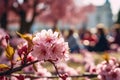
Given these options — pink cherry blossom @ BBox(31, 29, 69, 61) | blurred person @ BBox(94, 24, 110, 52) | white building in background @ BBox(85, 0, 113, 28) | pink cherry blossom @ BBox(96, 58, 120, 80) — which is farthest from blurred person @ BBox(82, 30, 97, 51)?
white building in background @ BBox(85, 0, 113, 28)

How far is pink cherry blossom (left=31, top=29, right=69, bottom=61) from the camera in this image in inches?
111

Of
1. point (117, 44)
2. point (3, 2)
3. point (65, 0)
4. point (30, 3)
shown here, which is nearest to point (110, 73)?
point (117, 44)

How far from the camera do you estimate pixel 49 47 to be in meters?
2.84

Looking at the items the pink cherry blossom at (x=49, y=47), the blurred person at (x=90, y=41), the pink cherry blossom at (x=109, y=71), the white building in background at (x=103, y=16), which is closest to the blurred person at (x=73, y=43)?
the blurred person at (x=90, y=41)

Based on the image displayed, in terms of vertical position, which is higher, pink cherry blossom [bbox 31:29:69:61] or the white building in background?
the white building in background

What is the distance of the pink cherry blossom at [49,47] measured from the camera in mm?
2832

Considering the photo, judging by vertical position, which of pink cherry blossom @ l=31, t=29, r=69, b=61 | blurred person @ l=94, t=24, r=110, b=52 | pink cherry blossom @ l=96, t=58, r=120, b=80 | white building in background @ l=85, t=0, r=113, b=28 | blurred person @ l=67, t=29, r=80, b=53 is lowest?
pink cherry blossom @ l=96, t=58, r=120, b=80

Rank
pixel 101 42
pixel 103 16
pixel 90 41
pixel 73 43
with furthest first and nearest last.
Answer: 1. pixel 103 16
2. pixel 90 41
3. pixel 101 42
4. pixel 73 43

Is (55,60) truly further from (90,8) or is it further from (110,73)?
(90,8)

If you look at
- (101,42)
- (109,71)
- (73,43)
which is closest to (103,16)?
(101,42)

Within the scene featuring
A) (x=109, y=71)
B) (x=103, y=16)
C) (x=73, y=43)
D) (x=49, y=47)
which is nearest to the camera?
(x=49, y=47)

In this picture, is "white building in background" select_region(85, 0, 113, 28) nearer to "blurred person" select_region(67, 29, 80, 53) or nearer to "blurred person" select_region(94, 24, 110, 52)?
"blurred person" select_region(94, 24, 110, 52)

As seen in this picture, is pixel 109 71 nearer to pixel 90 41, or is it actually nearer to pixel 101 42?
pixel 101 42

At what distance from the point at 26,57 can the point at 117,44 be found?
557 inches
